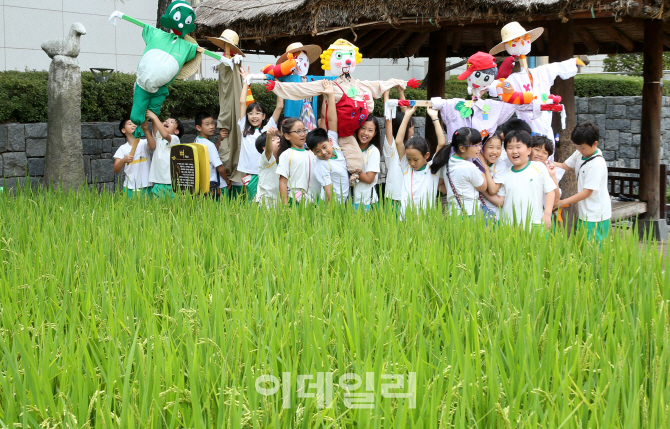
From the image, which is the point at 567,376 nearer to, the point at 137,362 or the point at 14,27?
the point at 137,362

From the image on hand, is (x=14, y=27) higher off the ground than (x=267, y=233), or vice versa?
(x=14, y=27)

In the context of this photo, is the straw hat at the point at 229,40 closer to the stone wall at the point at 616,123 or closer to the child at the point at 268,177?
the child at the point at 268,177

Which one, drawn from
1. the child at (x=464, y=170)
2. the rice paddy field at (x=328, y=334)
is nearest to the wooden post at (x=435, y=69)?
the child at (x=464, y=170)

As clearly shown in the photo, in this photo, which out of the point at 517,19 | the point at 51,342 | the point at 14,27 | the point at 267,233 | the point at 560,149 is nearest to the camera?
the point at 51,342

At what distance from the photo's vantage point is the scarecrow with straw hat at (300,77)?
490cm

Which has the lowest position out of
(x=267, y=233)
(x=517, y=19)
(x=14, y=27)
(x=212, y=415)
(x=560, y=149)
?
(x=212, y=415)

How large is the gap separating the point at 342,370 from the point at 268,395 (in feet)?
0.64

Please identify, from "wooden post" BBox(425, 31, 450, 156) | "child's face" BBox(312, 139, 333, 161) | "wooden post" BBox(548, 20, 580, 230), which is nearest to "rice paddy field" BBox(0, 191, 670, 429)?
"child's face" BBox(312, 139, 333, 161)

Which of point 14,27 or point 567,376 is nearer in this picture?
point 567,376

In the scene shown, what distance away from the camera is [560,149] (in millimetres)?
5801

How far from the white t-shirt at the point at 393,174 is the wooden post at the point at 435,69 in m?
2.69

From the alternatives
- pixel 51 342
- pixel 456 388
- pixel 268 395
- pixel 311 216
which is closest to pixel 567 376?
pixel 456 388

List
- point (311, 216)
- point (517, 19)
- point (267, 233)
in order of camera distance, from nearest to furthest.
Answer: point (267, 233) → point (311, 216) → point (517, 19)

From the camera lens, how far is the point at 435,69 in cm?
761
